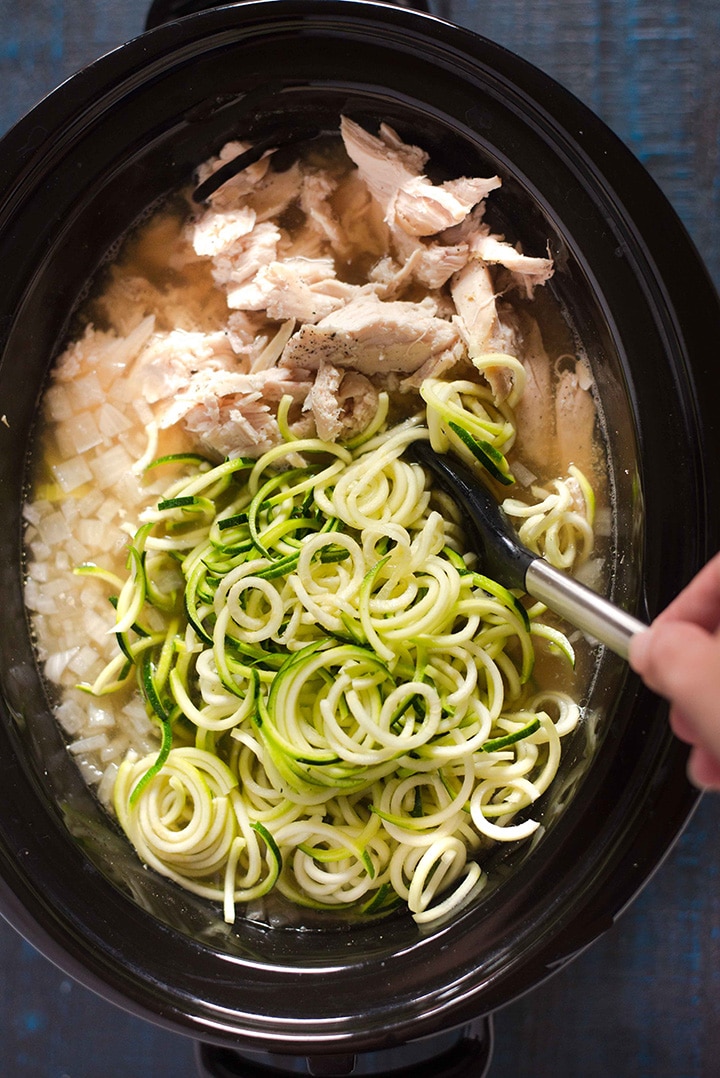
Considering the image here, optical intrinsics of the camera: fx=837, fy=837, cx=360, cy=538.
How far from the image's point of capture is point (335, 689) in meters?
1.45

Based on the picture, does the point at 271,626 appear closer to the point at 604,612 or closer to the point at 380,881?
the point at 380,881

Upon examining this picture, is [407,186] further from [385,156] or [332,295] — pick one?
[332,295]

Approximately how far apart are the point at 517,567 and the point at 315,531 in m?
0.39

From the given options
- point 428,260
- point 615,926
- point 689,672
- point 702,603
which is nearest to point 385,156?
point 428,260

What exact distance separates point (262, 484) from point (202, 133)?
68cm

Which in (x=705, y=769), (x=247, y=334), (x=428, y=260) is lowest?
(x=705, y=769)

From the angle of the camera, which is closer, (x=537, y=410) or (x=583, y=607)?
(x=583, y=607)

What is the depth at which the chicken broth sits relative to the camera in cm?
146

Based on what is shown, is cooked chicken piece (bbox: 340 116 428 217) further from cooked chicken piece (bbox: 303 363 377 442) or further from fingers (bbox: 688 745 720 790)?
fingers (bbox: 688 745 720 790)

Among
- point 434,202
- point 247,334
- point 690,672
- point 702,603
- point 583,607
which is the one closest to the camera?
point 690,672

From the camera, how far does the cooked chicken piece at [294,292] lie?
5.08 feet

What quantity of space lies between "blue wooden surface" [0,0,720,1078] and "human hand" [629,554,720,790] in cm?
104

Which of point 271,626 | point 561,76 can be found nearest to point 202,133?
point 561,76

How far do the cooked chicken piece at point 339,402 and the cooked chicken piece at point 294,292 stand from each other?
114mm
